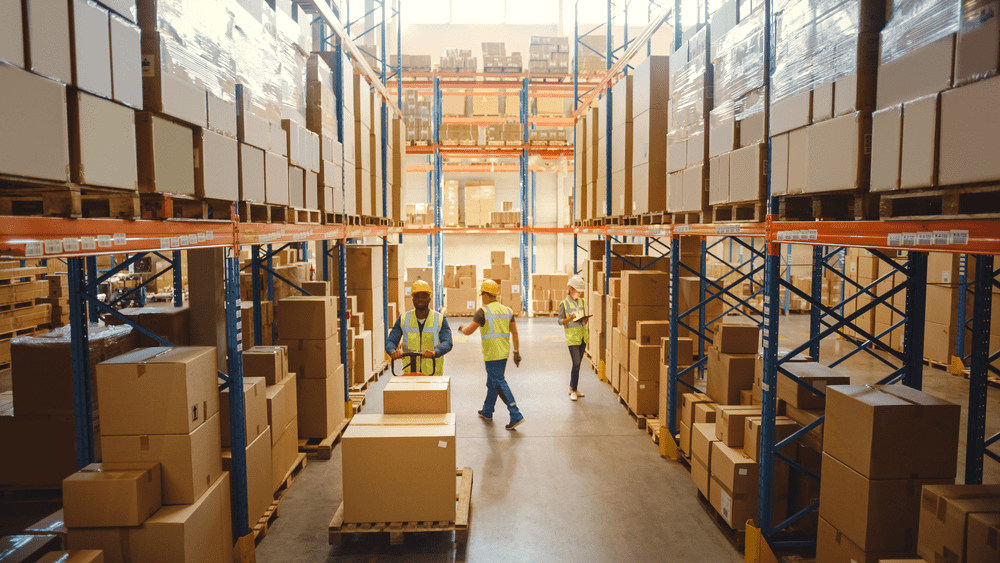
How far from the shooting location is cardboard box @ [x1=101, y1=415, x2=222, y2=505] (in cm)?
339

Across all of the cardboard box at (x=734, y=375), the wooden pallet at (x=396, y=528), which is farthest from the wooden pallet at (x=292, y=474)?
the cardboard box at (x=734, y=375)

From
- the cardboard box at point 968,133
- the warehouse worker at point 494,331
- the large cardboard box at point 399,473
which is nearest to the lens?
the cardboard box at point 968,133

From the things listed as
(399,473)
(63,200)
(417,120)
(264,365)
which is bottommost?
(399,473)

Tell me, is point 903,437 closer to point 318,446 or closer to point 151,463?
point 151,463

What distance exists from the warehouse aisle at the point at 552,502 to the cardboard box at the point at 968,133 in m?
3.29

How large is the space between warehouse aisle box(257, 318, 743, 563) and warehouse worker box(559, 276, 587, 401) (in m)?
0.50

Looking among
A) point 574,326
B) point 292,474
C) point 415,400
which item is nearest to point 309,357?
point 292,474

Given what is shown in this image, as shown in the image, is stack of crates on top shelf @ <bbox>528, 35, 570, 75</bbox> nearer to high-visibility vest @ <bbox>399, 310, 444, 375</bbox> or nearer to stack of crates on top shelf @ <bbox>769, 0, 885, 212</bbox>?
high-visibility vest @ <bbox>399, 310, 444, 375</bbox>

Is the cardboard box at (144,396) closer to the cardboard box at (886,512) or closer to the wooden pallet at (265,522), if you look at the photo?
the wooden pallet at (265,522)

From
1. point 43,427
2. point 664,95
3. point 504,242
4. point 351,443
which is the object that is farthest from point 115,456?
point 504,242

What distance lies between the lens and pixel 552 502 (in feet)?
17.6

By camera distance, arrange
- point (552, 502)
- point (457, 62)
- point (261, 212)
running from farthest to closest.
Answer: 1. point (457, 62)
2. point (552, 502)
3. point (261, 212)

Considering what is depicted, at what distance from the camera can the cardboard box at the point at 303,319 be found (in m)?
6.27

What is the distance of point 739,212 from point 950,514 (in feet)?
9.00
